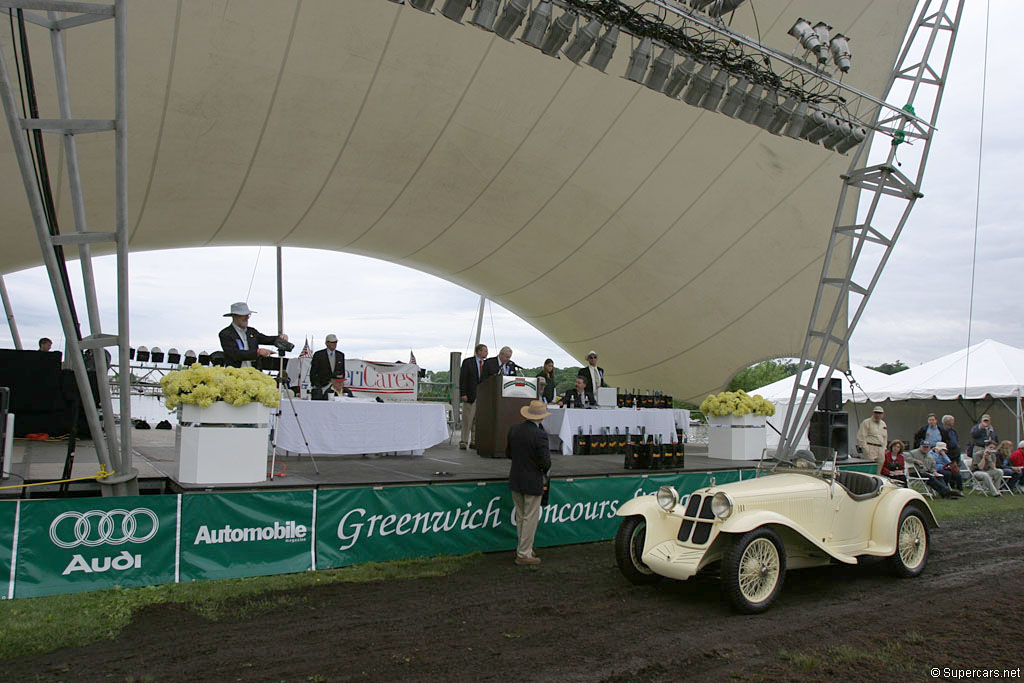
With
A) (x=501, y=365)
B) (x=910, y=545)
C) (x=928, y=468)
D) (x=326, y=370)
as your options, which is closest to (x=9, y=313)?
(x=326, y=370)

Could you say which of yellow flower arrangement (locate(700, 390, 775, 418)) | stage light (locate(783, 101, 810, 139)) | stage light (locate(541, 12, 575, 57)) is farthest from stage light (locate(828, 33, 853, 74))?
yellow flower arrangement (locate(700, 390, 775, 418))

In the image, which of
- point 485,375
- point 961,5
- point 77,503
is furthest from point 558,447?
point 961,5

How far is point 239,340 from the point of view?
6848mm

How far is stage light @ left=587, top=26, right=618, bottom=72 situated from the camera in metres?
7.66

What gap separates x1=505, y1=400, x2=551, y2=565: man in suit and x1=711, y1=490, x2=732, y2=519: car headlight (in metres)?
1.59

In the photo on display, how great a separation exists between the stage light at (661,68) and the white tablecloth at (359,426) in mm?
4937

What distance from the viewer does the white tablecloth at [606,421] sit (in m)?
10.4

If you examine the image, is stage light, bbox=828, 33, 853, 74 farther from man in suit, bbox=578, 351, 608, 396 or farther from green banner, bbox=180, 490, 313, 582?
A: green banner, bbox=180, 490, 313, 582

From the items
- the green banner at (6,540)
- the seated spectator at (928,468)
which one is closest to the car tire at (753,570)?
the green banner at (6,540)

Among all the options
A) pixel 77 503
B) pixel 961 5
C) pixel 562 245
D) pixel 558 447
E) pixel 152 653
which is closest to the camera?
pixel 152 653

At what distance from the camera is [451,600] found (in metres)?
5.10

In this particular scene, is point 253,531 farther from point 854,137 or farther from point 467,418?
point 854,137

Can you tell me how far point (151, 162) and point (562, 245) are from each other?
751cm

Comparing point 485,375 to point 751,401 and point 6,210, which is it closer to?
point 751,401
